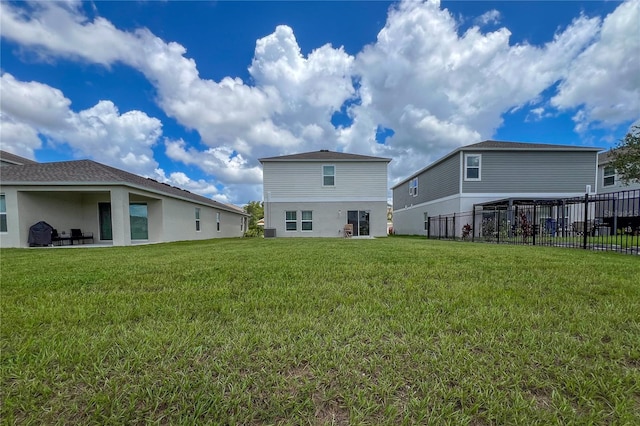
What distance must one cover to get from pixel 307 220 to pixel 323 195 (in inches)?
73.9

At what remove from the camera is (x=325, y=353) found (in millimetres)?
1883

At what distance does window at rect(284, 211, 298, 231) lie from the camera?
661 inches

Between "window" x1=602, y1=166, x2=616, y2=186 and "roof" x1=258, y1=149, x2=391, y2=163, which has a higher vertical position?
"roof" x1=258, y1=149, x2=391, y2=163

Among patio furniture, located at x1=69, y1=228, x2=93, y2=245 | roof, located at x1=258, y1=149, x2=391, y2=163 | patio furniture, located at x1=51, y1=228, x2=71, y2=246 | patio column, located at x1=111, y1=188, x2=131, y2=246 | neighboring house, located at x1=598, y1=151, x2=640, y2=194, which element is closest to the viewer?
patio column, located at x1=111, y1=188, x2=131, y2=246

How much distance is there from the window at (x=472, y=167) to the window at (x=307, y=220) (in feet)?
30.8

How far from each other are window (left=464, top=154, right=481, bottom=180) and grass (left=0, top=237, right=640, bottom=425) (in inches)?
520

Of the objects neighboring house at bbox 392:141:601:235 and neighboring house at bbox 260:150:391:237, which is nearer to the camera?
neighboring house at bbox 392:141:601:235

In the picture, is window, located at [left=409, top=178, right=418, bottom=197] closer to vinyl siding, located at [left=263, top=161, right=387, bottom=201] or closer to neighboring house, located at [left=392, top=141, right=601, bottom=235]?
neighboring house, located at [left=392, top=141, right=601, bottom=235]

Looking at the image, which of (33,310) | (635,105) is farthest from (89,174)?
(635,105)

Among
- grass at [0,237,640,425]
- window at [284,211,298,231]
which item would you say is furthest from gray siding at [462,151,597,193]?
grass at [0,237,640,425]

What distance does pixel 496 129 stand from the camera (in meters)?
20.4

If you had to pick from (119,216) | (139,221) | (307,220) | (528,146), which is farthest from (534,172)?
(139,221)

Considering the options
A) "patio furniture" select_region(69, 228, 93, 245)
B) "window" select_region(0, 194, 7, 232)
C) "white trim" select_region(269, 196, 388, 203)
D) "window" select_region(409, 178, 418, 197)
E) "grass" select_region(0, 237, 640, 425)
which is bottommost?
"patio furniture" select_region(69, 228, 93, 245)

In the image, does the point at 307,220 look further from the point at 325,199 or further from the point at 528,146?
the point at 528,146
